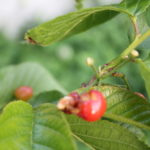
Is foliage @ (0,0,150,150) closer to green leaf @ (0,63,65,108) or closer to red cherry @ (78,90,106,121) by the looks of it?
red cherry @ (78,90,106,121)

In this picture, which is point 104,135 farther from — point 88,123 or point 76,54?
point 76,54

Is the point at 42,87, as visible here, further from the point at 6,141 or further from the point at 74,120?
the point at 6,141

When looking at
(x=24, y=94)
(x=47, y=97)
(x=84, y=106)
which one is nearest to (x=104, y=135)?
(x=84, y=106)

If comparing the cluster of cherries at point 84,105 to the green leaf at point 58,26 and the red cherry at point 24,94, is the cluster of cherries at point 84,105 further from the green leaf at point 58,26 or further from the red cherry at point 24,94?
the red cherry at point 24,94

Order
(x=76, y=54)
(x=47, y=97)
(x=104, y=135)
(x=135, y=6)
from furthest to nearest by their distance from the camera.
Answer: (x=76, y=54) < (x=47, y=97) < (x=135, y=6) < (x=104, y=135)

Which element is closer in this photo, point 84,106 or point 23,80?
point 84,106

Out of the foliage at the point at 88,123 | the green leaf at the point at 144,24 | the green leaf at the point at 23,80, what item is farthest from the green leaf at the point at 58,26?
the green leaf at the point at 23,80

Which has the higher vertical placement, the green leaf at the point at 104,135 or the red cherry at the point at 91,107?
the red cherry at the point at 91,107
